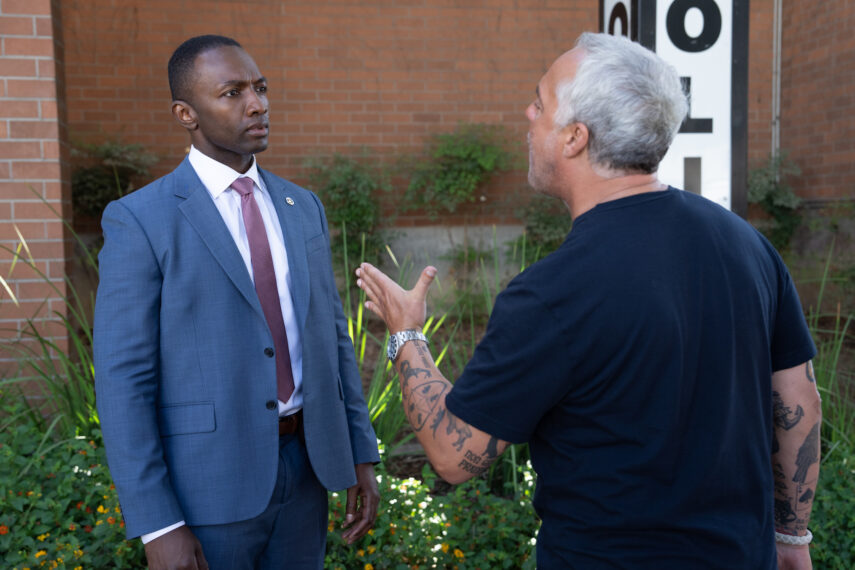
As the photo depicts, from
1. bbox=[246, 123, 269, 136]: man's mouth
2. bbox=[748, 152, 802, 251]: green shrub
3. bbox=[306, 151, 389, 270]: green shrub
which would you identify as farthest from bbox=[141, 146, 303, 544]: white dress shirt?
bbox=[748, 152, 802, 251]: green shrub

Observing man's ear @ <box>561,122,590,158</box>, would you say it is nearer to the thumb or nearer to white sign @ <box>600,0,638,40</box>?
the thumb

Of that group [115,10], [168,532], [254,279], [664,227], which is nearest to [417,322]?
[254,279]

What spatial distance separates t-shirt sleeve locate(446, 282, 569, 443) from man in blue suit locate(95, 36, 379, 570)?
24.5 inches

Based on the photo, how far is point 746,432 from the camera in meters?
1.43

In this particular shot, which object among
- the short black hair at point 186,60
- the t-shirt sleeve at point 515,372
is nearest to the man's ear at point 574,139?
the t-shirt sleeve at point 515,372

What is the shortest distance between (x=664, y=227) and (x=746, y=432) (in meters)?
0.45

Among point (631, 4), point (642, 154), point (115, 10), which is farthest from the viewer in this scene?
point (115, 10)

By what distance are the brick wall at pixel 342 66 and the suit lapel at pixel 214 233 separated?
578 centimetres

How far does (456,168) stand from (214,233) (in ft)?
18.8

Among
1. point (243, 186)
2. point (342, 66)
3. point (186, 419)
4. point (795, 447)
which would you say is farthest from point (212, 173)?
point (342, 66)

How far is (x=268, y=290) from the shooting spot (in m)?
1.84

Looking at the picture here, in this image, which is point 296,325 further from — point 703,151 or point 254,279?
point 703,151

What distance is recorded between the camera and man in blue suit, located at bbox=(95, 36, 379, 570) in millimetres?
1610

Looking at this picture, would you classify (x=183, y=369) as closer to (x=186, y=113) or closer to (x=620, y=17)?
(x=186, y=113)
